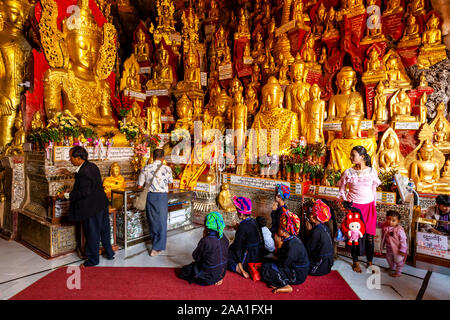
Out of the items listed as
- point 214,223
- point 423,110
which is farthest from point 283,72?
point 214,223

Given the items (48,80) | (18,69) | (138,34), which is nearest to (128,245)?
(48,80)

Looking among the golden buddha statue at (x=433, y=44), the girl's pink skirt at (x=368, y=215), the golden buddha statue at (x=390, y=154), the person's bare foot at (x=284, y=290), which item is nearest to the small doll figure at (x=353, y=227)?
the girl's pink skirt at (x=368, y=215)

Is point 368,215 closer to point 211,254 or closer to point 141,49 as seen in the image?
point 211,254

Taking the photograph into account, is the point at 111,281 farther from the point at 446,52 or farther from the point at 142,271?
the point at 446,52

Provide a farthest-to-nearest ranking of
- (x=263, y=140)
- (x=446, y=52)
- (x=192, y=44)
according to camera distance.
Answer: (x=192, y=44)
(x=263, y=140)
(x=446, y=52)

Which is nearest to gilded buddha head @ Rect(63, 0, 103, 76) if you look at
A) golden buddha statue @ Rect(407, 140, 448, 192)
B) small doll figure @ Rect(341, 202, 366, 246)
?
small doll figure @ Rect(341, 202, 366, 246)

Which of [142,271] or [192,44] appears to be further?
[192,44]

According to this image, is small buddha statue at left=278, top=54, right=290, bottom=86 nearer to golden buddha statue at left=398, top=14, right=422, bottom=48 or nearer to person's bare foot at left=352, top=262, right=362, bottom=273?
golden buddha statue at left=398, top=14, right=422, bottom=48

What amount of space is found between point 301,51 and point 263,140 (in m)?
2.64

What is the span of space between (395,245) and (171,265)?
2.83 m

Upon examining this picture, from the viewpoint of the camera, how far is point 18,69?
606 centimetres

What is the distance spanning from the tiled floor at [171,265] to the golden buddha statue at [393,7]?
547 cm

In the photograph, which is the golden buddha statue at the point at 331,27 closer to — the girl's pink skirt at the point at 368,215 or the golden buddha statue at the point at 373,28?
the golden buddha statue at the point at 373,28

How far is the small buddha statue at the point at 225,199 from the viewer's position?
5170 millimetres
